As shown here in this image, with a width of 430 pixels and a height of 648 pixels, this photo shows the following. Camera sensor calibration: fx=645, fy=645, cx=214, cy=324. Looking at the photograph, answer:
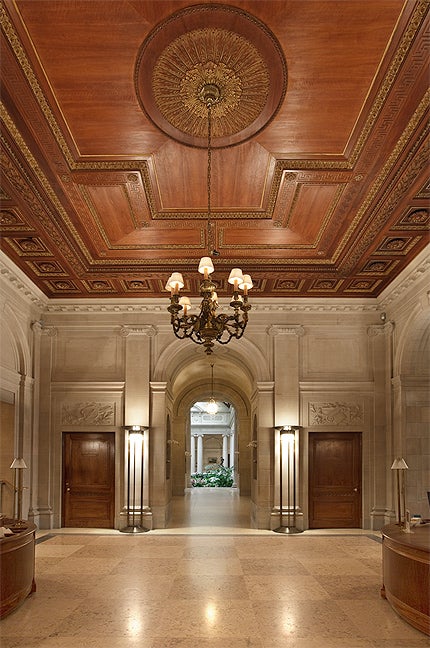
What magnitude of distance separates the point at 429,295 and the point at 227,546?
5484mm

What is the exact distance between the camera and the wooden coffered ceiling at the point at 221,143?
5.48 m

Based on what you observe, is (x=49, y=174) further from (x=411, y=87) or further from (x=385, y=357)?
(x=385, y=357)

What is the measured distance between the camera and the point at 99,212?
374 inches

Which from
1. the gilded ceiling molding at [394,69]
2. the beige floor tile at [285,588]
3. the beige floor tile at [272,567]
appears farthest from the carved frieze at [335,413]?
the gilded ceiling molding at [394,69]

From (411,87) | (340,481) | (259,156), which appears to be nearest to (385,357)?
(340,481)

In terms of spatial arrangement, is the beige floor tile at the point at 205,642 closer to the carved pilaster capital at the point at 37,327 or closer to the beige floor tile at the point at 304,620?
the beige floor tile at the point at 304,620

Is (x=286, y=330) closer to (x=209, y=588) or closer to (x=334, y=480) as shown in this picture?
(x=334, y=480)

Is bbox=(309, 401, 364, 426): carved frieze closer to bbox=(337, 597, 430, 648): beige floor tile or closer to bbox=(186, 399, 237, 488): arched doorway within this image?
bbox=(337, 597, 430, 648): beige floor tile

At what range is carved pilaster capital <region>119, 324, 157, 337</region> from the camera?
1387 cm

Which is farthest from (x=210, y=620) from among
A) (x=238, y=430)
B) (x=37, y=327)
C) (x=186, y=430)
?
(x=186, y=430)

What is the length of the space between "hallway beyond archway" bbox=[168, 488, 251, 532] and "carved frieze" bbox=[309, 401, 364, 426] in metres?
2.77

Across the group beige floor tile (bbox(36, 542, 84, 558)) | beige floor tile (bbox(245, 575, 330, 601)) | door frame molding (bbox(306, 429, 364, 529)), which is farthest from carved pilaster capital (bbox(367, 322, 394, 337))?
beige floor tile (bbox(36, 542, 84, 558))

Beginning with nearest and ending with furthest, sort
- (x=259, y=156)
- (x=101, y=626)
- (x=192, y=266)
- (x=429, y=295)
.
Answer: (x=101, y=626), (x=259, y=156), (x=429, y=295), (x=192, y=266)

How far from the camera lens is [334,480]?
13656 mm
